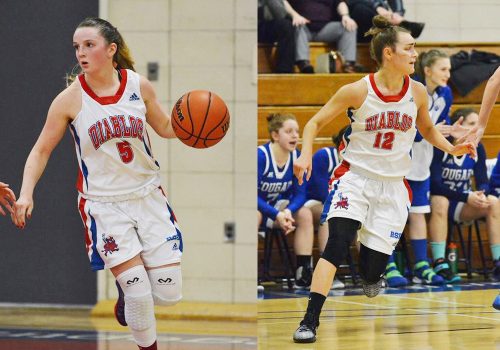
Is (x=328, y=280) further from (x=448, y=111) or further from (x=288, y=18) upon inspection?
(x=288, y=18)

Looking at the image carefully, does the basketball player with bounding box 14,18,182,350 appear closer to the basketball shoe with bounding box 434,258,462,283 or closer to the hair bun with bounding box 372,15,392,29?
the hair bun with bounding box 372,15,392,29

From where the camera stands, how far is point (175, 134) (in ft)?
15.1

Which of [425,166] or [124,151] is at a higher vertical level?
[124,151]

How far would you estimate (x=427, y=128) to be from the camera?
5672 mm

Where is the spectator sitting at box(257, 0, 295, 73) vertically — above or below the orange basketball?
above

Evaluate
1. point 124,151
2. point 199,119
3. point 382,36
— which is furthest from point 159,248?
point 382,36

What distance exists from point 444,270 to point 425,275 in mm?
214

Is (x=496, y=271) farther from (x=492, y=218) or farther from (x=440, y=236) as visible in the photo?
(x=440, y=236)

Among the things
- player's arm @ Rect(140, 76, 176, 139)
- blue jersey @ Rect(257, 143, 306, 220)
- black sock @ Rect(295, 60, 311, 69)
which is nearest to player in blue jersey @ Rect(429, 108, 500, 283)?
blue jersey @ Rect(257, 143, 306, 220)

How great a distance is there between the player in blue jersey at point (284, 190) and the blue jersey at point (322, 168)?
166mm

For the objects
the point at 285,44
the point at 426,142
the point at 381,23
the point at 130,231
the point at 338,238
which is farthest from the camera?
the point at 285,44

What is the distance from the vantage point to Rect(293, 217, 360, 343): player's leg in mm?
5172

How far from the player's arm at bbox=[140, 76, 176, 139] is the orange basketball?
0.43ft

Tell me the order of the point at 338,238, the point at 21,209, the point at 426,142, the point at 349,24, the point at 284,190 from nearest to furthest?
the point at 21,209, the point at 338,238, the point at 284,190, the point at 426,142, the point at 349,24
